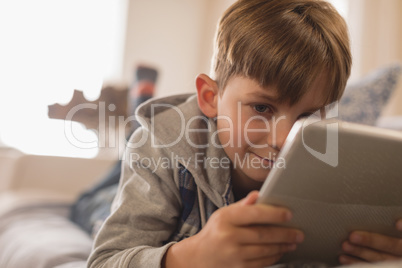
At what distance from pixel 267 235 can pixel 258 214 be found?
0.04m

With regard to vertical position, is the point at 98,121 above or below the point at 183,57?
below

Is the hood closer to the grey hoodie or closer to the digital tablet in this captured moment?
the grey hoodie

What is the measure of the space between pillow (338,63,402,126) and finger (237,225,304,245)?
0.74 metres

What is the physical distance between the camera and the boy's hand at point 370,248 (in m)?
0.44

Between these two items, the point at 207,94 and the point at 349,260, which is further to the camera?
the point at 207,94

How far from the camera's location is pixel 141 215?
0.59 meters

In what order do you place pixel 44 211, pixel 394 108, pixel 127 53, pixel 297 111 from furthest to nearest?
pixel 127 53
pixel 394 108
pixel 44 211
pixel 297 111

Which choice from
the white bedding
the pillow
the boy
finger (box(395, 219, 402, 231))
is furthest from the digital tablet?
the pillow

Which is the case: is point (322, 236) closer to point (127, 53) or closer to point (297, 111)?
point (297, 111)

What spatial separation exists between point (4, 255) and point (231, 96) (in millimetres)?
688

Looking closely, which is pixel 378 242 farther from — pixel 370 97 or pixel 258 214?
pixel 370 97

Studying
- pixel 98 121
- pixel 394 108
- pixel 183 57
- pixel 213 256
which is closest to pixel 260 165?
pixel 213 256

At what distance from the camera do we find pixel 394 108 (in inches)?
69.7

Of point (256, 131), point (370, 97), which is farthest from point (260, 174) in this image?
point (370, 97)
